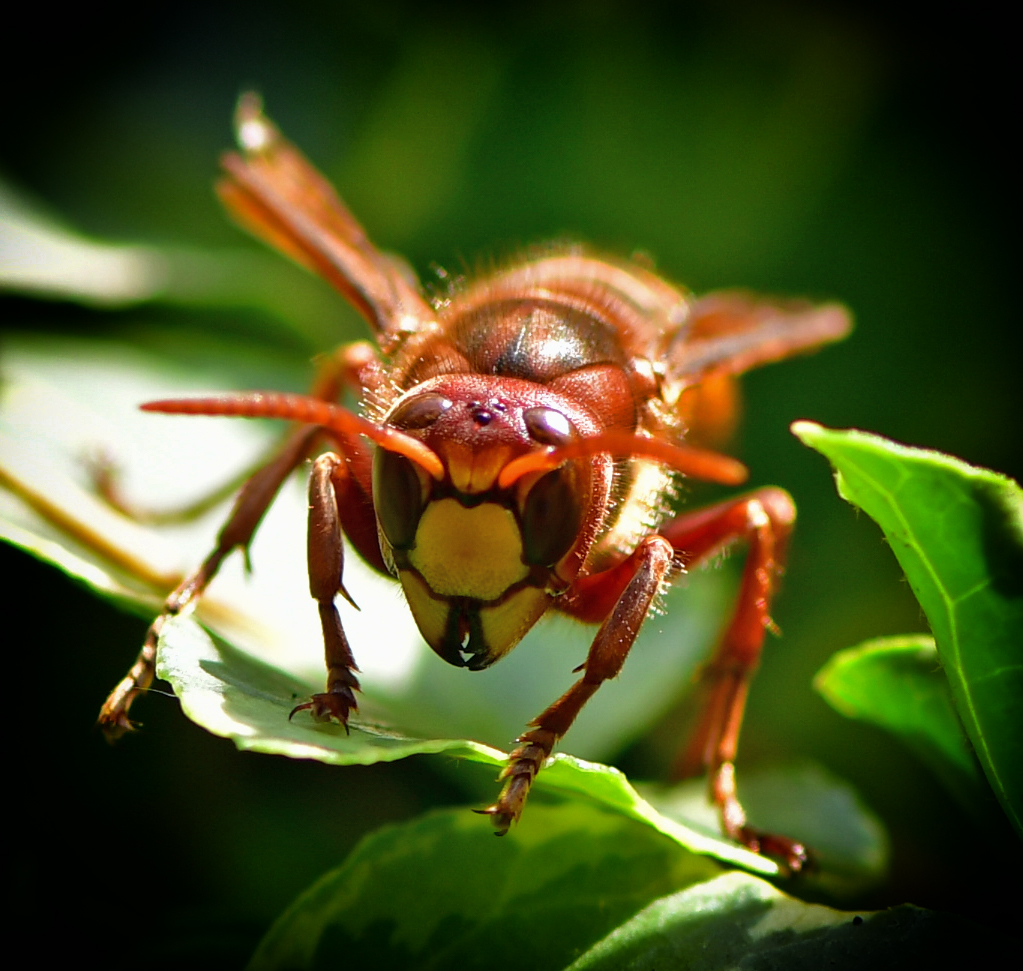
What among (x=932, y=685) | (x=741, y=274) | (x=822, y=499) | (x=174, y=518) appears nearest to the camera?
(x=932, y=685)

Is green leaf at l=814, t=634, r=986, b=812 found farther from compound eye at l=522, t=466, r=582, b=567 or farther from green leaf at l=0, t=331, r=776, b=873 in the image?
compound eye at l=522, t=466, r=582, b=567

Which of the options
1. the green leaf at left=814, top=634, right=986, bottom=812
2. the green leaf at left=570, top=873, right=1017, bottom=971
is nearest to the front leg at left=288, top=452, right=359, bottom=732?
the green leaf at left=570, top=873, right=1017, bottom=971

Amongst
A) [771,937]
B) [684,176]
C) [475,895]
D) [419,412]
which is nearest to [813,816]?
[771,937]

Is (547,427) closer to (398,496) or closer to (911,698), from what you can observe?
(398,496)

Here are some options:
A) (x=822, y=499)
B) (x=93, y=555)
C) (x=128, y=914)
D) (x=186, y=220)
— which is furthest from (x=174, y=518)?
(x=822, y=499)

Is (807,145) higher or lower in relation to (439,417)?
higher

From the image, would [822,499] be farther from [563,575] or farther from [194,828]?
[194,828]

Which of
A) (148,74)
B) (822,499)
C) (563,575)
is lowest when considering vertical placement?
(563,575)

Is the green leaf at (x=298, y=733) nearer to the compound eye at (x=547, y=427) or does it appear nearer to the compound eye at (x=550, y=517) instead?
the compound eye at (x=550, y=517)
